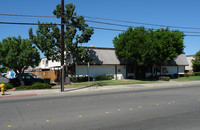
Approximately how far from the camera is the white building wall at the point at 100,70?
1065 inches

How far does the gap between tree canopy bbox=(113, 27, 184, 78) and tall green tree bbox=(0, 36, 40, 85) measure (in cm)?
1282

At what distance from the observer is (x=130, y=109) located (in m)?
8.30

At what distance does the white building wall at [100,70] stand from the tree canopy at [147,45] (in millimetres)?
2609

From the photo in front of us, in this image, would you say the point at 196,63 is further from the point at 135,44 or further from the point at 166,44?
the point at 135,44

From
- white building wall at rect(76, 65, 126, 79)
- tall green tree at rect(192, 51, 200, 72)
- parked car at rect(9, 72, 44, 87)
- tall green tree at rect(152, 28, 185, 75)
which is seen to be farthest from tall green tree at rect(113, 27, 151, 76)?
tall green tree at rect(192, 51, 200, 72)

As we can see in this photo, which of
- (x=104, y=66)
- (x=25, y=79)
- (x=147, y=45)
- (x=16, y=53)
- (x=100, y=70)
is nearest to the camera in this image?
(x=16, y=53)

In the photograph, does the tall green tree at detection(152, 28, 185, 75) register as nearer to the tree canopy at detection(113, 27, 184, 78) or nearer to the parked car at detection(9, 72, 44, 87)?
the tree canopy at detection(113, 27, 184, 78)

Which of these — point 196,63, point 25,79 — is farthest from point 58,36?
point 196,63

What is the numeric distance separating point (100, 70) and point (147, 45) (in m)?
7.94

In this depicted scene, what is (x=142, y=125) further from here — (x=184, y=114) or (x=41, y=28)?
(x=41, y=28)

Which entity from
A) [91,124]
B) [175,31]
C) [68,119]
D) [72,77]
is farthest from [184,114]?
[175,31]

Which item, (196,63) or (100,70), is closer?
(100,70)

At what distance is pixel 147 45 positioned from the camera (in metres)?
24.6

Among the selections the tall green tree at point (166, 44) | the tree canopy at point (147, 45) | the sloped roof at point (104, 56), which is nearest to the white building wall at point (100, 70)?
the sloped roof at point (104, 56)
